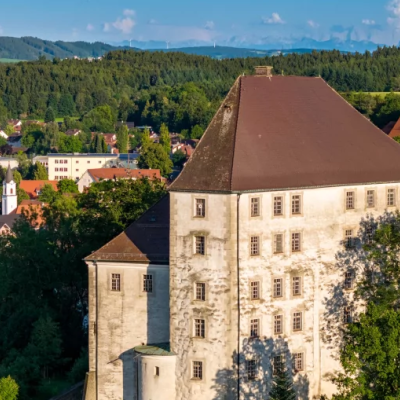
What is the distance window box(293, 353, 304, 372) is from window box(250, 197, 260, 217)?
290 inches

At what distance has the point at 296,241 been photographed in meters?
51.5

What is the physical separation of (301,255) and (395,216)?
19.6 ft

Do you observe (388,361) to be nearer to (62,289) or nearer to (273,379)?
(273,379)

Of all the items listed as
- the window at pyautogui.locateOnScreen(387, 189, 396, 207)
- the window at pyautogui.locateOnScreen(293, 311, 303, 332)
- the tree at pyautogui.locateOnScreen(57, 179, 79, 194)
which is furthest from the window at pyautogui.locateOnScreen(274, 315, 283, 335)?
the tree at pyautogui.locateOnScreen(57, 179, 79, 194)

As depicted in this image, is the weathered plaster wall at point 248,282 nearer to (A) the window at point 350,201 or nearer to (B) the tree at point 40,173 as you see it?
(A) the window at point 350,201

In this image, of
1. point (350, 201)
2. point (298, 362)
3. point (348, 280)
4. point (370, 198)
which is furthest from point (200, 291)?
point (370, 198)

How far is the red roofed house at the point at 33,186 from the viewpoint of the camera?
175 meters

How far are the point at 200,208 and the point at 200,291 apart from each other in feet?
12.8

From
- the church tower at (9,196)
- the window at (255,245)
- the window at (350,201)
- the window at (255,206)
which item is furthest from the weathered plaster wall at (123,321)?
the church tower at (9,196)

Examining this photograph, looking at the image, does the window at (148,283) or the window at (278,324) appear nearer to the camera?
the window at (278,324)

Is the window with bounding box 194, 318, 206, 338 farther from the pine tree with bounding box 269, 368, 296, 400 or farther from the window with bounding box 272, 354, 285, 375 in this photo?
the pine tree with bounding box 269, 368, 296, 400

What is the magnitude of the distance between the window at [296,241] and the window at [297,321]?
10.2 feet

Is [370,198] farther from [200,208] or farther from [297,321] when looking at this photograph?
[200,208]

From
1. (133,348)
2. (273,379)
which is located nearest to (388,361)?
(273,379)
